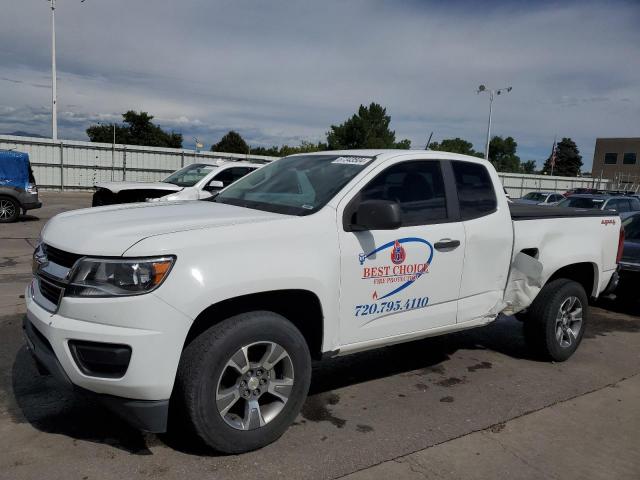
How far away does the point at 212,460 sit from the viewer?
3043 mm

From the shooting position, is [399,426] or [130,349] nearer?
[130,349]

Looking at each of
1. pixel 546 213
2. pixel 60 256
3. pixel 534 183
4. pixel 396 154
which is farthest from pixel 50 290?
pixel 534 183

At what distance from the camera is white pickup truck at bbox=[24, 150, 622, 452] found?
2.72 metres

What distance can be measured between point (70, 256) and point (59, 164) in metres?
26.8

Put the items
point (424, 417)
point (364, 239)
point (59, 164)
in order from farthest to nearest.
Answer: point (59, 164)
point (424, 417)
point (364, 239)

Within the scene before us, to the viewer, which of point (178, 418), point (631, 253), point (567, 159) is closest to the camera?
point (178, 418)

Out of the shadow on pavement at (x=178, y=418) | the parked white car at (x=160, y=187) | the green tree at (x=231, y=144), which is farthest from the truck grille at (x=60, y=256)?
the green tree at (x=231, y=144)

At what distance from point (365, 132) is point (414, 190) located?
51.6 m

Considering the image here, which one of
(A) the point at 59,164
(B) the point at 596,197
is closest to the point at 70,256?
(B) the point at 596,197

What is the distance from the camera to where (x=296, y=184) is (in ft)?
13.0

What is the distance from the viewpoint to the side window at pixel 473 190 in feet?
13.8

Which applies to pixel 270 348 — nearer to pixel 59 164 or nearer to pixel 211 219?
pixel 211 219

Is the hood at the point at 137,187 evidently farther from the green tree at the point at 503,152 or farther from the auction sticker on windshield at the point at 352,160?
the green tree at the point at 503,152

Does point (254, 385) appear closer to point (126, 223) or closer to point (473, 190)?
point (126, 223)
